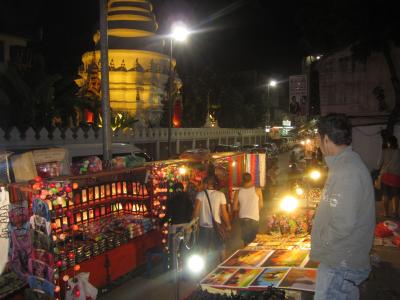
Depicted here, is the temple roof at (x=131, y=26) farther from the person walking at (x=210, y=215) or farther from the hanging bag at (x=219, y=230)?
the hanging bag at (x=219, y=230)

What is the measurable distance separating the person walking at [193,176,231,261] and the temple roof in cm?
1996

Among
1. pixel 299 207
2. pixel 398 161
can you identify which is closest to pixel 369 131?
pixel 398 161

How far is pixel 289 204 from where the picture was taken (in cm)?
843

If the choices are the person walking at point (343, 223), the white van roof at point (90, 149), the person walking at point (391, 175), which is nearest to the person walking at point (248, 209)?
the person walking at point (391, 175)

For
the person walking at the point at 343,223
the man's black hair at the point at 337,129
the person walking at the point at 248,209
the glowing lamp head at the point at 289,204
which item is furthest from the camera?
the glowing lamp head at the point at 289,204

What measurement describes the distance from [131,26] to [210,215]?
20867mm

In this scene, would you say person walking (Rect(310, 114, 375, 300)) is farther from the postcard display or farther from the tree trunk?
the tree trunk

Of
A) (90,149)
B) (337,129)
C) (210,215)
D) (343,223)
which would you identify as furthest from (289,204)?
(90,149)

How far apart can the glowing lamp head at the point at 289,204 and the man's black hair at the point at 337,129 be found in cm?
509

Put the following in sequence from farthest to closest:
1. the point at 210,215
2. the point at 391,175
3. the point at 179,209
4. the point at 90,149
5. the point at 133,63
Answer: the point at 133,63 → the point at 90,149 → the point at 391,175 → the point at 210,215 → the point at 179,209

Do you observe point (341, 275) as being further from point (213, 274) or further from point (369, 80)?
point (369, 80)

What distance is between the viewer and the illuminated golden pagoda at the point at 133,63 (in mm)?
25297

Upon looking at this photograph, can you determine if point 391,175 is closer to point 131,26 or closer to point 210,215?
point 210,215

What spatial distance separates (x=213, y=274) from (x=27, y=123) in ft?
47.6
